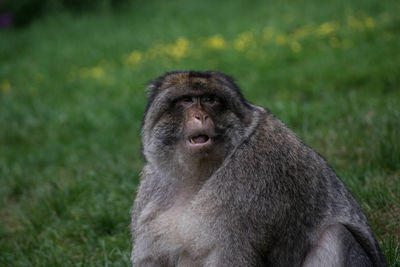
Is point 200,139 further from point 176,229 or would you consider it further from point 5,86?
point 5,86

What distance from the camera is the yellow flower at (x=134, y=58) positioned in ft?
34.4

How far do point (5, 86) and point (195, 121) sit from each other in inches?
327

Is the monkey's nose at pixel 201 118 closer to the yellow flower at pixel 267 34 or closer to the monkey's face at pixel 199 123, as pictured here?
the monkey's face at pixel 199 123

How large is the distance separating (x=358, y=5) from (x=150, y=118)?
8774mm

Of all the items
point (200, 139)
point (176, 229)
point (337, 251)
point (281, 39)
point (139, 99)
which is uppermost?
point (200, 139)

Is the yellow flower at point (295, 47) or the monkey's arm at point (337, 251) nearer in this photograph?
the monkey's arm at point (337, 251)

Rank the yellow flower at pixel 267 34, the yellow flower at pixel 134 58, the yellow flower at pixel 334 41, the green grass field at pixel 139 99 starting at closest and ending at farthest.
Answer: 1. the green grass field at pixel 139 99
2. the yellow flower at pixel 334 41
3. the yellow flower at pixel 267 34
4. the yellow flower at pixel 134 58

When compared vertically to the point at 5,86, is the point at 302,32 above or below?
above

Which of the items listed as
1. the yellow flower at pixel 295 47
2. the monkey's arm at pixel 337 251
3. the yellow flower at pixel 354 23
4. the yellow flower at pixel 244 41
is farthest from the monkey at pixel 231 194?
the yellow flower at pixel 354 23

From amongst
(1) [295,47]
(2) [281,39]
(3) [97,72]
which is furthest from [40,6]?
(1) [295,47]

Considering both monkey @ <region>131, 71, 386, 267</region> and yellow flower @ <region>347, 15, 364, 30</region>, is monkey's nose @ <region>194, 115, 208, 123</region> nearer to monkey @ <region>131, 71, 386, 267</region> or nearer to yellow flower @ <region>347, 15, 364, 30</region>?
monkey @ <region>131, 71, 386, 267</region>

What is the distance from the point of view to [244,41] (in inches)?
404

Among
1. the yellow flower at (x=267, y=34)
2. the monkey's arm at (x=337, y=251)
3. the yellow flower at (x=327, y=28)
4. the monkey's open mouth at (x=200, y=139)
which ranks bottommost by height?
the yellow flower at (x=267, y=34)

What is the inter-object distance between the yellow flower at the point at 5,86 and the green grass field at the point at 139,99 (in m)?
0.11
